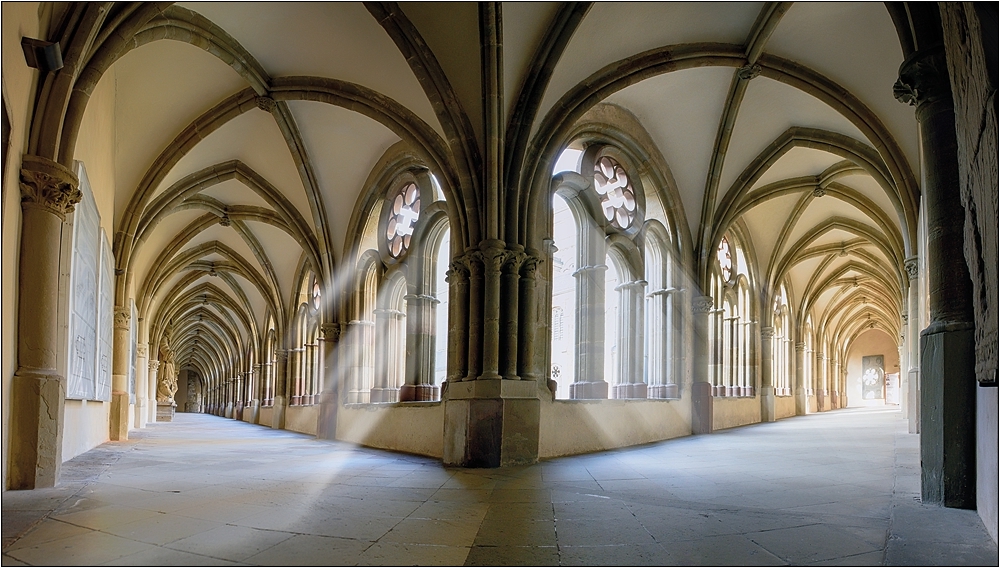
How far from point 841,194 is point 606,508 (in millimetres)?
12622

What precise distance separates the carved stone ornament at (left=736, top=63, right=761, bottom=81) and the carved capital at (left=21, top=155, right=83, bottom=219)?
811 cm

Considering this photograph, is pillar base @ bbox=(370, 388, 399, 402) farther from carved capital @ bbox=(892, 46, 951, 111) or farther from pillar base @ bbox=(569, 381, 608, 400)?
carved capital @ bbox=(892, 46, 951, 111)

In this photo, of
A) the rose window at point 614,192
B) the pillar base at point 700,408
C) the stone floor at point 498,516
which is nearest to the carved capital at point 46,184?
the stone floor at point 498,516

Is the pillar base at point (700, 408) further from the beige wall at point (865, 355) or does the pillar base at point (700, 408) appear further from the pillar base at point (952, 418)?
the beige wall at point (865, 355)

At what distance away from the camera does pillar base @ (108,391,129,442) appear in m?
13.2

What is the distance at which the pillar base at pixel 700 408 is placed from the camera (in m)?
12.8

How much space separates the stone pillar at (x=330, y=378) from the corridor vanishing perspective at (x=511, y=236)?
0.20 meters

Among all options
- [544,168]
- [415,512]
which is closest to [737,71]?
[544,168]

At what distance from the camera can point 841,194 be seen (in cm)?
1520

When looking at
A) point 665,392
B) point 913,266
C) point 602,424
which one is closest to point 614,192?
point 665,392

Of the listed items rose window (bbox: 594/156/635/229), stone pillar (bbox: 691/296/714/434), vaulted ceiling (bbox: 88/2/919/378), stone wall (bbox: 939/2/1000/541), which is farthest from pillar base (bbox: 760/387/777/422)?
stone wall (bbox: 939/2/1000/541)

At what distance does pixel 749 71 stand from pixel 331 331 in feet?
28.3

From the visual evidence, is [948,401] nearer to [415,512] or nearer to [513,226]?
[415,512]

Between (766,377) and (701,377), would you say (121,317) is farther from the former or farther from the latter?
(766,377)
